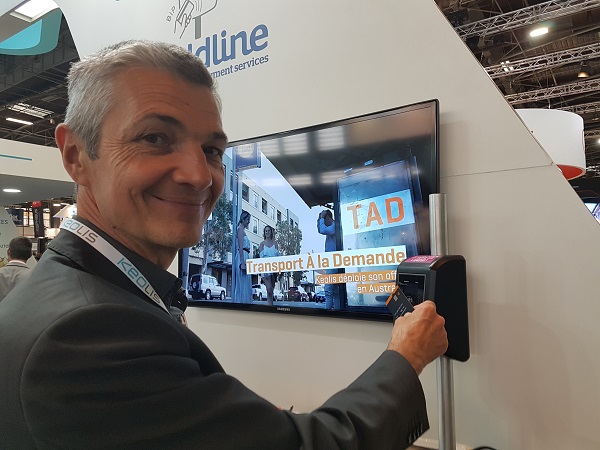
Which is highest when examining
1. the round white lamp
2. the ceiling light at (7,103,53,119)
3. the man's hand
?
the ceiling light at (7,103,53,119)

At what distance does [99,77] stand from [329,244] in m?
1.41

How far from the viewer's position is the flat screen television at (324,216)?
1840 millimetres

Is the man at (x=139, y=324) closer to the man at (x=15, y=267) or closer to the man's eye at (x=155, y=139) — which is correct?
the man's eye at (x=155, y=139)

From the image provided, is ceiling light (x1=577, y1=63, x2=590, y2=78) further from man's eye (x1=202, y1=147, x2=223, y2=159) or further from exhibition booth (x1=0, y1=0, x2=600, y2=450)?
man's eye (x1=202, y1=147, x2=223, y2=159)

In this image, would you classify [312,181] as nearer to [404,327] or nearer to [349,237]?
[349,237]

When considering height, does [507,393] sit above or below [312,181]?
below

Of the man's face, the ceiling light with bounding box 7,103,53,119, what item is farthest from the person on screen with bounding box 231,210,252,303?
the ceiling light with bounding box 7,103,53,119

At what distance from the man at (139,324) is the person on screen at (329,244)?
0.99m

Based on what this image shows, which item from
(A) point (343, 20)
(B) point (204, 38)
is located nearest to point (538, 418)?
(A) point (343, 20)

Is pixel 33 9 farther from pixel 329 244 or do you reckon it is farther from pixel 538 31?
pixel 538 31

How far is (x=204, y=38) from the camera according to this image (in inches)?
110

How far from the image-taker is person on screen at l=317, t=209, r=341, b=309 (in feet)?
6.75

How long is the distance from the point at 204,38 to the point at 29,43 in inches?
154

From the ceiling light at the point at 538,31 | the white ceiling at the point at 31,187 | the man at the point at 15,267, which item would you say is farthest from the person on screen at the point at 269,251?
the ceiling light at the point at 538,31
